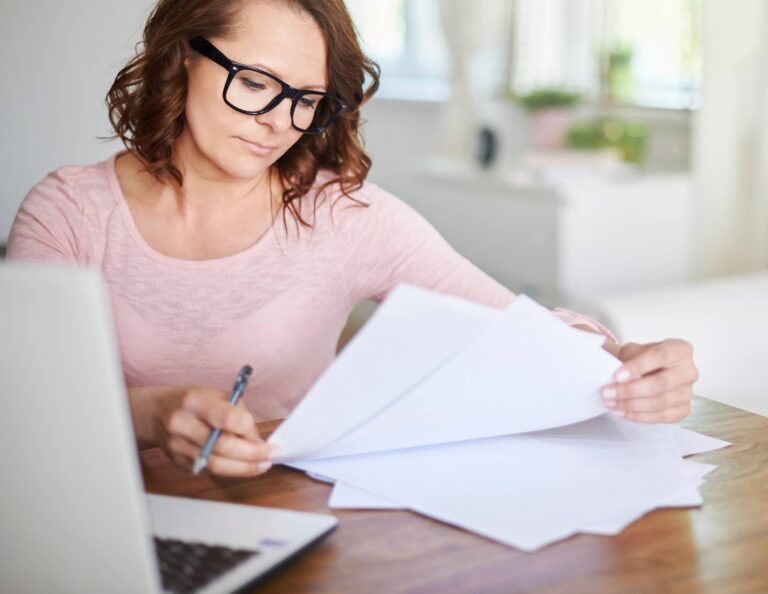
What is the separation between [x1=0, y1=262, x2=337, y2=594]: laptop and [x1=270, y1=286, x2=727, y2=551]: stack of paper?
26 cm

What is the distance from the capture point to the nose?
1380 millimetres

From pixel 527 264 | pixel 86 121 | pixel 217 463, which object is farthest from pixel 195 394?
pixel 527 264

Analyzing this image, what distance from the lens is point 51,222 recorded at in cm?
145

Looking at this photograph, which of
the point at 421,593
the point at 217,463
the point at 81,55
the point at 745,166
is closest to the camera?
the point at 421,593

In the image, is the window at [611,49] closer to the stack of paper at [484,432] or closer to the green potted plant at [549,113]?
the green potted plant at [549,113]

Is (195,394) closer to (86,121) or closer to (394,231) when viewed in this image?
(394,231)

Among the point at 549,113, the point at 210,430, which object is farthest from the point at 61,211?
the point at 549,113

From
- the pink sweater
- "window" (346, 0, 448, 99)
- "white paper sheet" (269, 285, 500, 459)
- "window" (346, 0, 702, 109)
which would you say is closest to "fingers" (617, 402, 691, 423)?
"white paper sheet" (269, 285, 500, 459)

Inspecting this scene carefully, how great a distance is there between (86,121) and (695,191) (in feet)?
8.09

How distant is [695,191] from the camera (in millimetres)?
3723

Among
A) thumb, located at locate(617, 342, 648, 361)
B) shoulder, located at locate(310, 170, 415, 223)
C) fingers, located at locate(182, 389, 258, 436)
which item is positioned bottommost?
thumb, located at locate(617, 342, 648, 361)

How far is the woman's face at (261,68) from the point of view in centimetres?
138

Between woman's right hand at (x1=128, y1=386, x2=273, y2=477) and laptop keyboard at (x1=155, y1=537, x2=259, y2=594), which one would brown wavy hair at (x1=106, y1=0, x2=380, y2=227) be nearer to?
woman's right hand at (x1=128, y1=386, x2=273, y2=477)

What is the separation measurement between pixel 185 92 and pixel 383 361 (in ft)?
2.11
